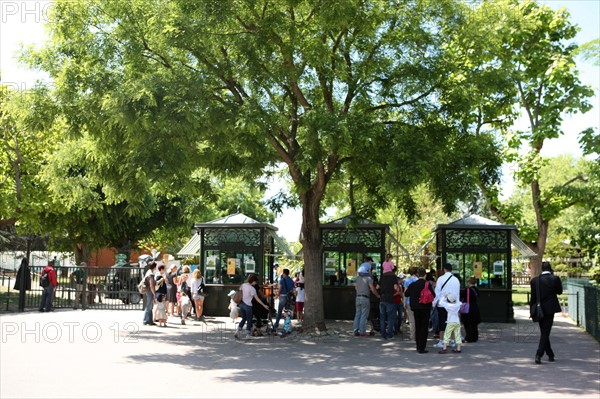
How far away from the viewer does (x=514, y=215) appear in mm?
30375

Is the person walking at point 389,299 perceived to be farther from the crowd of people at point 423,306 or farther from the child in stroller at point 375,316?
the child in stroller at point 375,316

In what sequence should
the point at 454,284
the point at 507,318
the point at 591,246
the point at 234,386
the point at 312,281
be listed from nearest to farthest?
the point at 234,386 < the point at 454,284 < the point at 312,281 < the point at 507,318 < the point at 591,246

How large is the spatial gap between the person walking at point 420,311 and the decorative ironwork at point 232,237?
29.8ft

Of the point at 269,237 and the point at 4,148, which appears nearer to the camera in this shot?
the point at 269,237

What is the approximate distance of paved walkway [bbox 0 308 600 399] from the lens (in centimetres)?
1033

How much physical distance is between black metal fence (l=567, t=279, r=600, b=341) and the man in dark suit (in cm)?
417

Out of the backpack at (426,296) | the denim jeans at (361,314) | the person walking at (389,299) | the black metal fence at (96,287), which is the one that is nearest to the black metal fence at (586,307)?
the backpack at (426,296)

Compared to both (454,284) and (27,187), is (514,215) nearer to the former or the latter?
(454,284)

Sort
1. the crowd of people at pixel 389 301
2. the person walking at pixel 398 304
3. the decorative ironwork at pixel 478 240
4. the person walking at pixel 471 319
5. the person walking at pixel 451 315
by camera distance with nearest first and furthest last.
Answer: the crowd of people at pixel 389 301 → the person walking at pixel 451 315 → the person walking at pixel 471 319 → the person walking at pixel 398 304 → the decorative ironwork at pixel 478 240

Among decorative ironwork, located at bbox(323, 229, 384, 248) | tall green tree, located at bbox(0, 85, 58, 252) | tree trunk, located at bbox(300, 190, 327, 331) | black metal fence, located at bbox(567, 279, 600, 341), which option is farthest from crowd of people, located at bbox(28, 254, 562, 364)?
tall green tree, located at bbox(0, 85, 58, 252)

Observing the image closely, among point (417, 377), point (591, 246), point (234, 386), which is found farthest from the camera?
point (591, 246)

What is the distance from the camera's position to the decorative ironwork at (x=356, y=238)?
2256cm

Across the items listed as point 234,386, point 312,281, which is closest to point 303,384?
point 234,386

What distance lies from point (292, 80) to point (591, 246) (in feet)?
57.5
